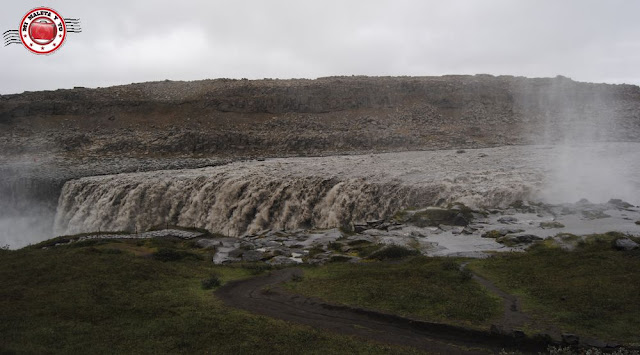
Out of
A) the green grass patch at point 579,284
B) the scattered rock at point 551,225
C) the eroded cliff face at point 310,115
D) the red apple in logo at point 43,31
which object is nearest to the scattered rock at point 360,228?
the green grass patch at point 579,284

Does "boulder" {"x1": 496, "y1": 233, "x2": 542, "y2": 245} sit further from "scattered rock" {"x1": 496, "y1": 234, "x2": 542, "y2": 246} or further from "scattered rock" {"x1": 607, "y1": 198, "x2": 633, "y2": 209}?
"scattered rock" {"x1": 607, "y1": 198, "x2": 633, "y2": 209}

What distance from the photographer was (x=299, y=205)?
114ft

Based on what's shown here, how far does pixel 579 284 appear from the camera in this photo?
14500 millimetres

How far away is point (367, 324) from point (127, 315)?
Result: 6469mm

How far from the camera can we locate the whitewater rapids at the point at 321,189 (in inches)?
1208

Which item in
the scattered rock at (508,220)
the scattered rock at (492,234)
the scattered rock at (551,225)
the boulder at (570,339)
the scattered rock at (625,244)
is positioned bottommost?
the scattered rock at (492,234)

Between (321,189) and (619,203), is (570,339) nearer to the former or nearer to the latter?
(619,203)

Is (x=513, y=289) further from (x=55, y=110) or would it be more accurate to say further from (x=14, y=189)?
(x=55, y=110)

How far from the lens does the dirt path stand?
448 inches

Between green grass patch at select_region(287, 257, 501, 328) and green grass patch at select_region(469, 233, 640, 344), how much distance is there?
4.11 feet

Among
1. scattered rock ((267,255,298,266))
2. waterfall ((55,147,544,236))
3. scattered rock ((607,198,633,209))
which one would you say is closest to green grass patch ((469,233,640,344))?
scattered rock ((267,255,298,266))

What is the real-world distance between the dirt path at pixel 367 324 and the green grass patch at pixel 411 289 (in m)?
0.40

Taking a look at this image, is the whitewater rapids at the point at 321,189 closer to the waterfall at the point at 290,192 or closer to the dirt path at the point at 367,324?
the waterfall at the point at 290,192

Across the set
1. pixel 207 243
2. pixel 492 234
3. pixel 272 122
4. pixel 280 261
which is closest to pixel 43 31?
pixel 207 243
